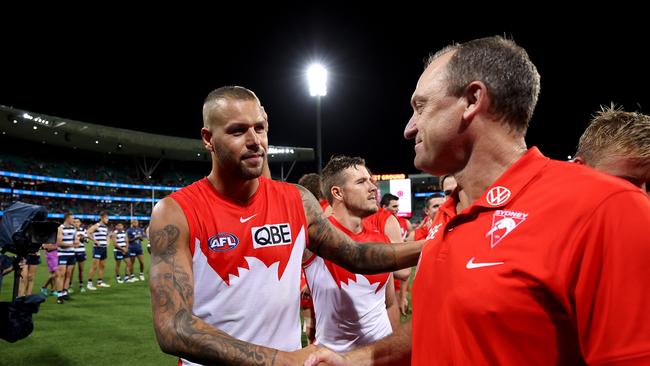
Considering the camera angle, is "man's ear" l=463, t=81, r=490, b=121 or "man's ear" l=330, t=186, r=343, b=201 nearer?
"man's ear" l=463, t=81, r=490, b=121

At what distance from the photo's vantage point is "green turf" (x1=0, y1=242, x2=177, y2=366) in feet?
24.2

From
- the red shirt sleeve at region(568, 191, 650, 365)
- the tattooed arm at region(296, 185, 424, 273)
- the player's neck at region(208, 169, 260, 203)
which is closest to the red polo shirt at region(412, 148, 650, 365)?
the red shirt sleeve at region(568, 191, 650, 365)

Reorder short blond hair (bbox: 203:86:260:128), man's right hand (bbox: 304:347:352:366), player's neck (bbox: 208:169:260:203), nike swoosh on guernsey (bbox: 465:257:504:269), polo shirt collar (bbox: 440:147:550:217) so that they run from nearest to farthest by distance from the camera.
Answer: nike swoosh on guernsey (bbox: 465:257:504:269) < polo shirt collar (bbox: 440:147:550:217) < man's right hand (bbox: 304:347:352:366) < short blond hair (bbox: 203:86:260:128) < player's neck (bbox: 208:169:260:203)

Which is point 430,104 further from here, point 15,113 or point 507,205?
point 15,113

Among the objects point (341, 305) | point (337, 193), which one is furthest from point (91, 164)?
point (341, 305)

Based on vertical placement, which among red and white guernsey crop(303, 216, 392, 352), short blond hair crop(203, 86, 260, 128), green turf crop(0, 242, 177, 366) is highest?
short blond hair crop(203, 86, 260, 128)

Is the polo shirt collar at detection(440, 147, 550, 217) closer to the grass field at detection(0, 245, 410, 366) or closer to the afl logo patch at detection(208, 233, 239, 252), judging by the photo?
the afl logo patch at detection(208, 233, 239, 252)

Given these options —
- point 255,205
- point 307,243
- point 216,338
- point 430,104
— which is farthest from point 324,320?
point 430,104

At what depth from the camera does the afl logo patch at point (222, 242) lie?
2832 mm

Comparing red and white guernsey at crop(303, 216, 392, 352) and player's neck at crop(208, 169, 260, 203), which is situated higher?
player's neck at crop(208, 169, 260, 203)

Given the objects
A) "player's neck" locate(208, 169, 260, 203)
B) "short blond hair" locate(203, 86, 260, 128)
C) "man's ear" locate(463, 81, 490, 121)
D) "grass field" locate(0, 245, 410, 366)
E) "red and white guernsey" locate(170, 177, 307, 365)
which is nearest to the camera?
"man's ear" locate(463, 81, 490, 121)

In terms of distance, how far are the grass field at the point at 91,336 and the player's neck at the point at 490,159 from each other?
6.81 metres

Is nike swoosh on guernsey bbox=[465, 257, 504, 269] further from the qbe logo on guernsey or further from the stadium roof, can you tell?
the stadium roof

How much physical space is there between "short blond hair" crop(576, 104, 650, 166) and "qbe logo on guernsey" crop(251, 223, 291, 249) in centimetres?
179
